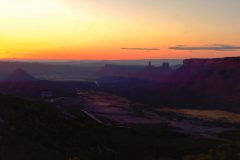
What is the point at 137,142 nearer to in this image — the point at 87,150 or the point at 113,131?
the point at 113,131

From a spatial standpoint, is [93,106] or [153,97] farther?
[153,97]

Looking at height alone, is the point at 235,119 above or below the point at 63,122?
below

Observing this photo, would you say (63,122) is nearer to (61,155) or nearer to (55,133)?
(55,133)

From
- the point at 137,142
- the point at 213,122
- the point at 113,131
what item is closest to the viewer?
the point at 137,142

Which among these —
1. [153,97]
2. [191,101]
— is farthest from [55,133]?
[153,97]

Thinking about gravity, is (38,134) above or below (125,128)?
above

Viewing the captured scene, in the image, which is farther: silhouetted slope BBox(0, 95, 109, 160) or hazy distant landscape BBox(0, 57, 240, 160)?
hazy distant landscape BBox(0, 57, 240, 160)

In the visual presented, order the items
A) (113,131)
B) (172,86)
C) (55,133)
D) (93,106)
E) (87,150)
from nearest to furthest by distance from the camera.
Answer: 1. (87,150)
2. (55,133)
3. (113,131)
4. (93,106)
5. (172,86)

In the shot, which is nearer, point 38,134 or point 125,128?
point 38,134

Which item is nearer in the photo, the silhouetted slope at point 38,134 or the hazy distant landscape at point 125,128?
the silhouetted slope at point 38,134
